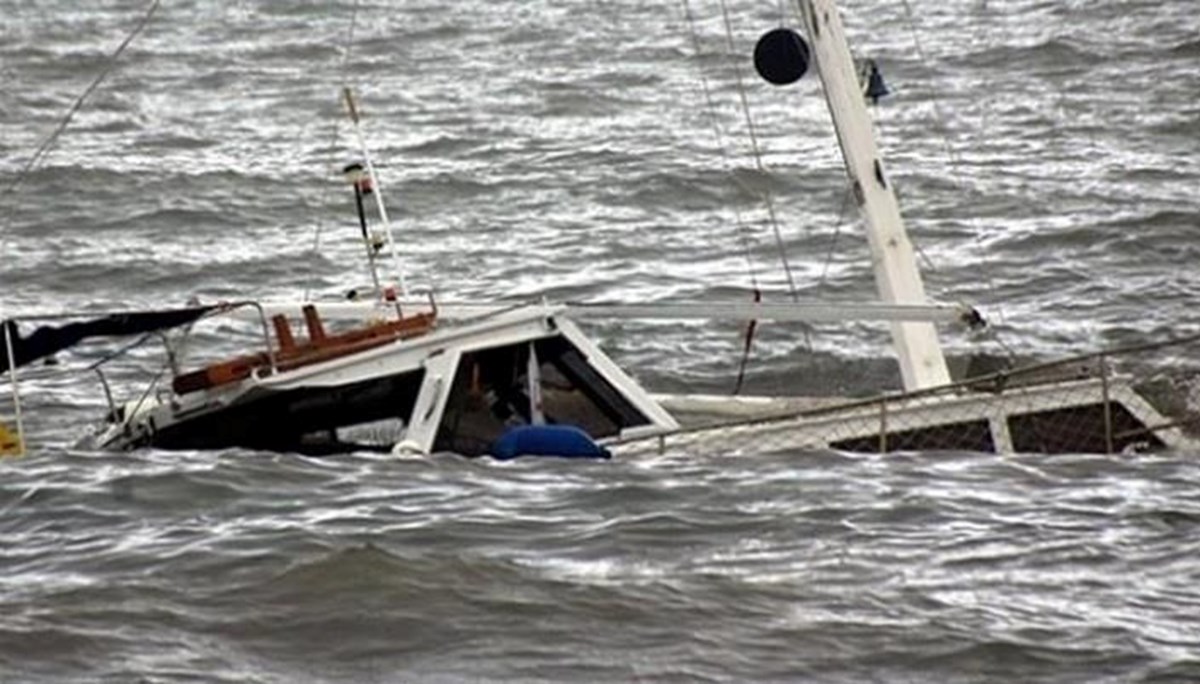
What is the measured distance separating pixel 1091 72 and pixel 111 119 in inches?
465

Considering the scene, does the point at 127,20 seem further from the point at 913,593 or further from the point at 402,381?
the point at 913,593

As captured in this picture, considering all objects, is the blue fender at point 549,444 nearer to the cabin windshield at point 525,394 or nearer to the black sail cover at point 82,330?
the cabin windshield at point 525,394

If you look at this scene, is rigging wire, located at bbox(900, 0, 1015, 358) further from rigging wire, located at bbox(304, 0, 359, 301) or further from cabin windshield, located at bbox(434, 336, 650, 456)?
rigging wire, located at bbox(304, 0, 359, 301)

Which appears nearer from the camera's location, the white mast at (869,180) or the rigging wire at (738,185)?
the white mast at (869,180)

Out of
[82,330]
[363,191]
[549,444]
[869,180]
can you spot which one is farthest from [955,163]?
[549,444]

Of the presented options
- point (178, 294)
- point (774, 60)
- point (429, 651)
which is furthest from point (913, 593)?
point (178, 294)

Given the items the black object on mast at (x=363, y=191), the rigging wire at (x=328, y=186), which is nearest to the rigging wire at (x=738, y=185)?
the black object on mast at (x=363, y=191)

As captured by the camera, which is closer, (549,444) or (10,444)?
(549,444)

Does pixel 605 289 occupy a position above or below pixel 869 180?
below

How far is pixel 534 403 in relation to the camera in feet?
68.5

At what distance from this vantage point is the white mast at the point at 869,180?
882 inches

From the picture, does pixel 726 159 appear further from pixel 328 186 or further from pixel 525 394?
pixel 525 394

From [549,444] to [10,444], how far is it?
3.34 metres

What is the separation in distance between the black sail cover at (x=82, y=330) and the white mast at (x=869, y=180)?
432cm
